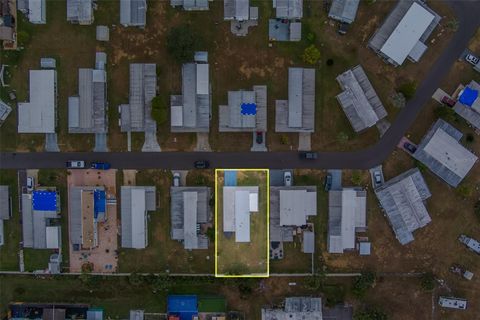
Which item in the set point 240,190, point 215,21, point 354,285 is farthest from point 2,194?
point 354,285

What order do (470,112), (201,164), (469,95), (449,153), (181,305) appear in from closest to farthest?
(469,95) → (449,153) → (470,112) → (201,164) → (181,305)

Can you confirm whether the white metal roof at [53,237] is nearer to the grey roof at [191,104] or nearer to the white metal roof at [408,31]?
the grey roof at [191,104]

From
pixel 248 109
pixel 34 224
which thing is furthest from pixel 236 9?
pixel 34 224

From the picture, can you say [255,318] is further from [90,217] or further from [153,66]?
[153,66]

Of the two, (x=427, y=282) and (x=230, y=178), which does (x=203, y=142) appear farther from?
(x=427, y=282)

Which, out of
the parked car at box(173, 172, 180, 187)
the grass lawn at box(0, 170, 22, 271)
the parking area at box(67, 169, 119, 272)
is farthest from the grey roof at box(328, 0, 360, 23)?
the grass lawn at box(0, 170, 22, 271)

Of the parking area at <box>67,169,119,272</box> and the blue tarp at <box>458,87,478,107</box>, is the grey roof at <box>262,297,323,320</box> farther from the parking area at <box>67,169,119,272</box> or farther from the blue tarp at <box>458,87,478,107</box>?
the blue tarp at <box>458,87,478,107</box>
